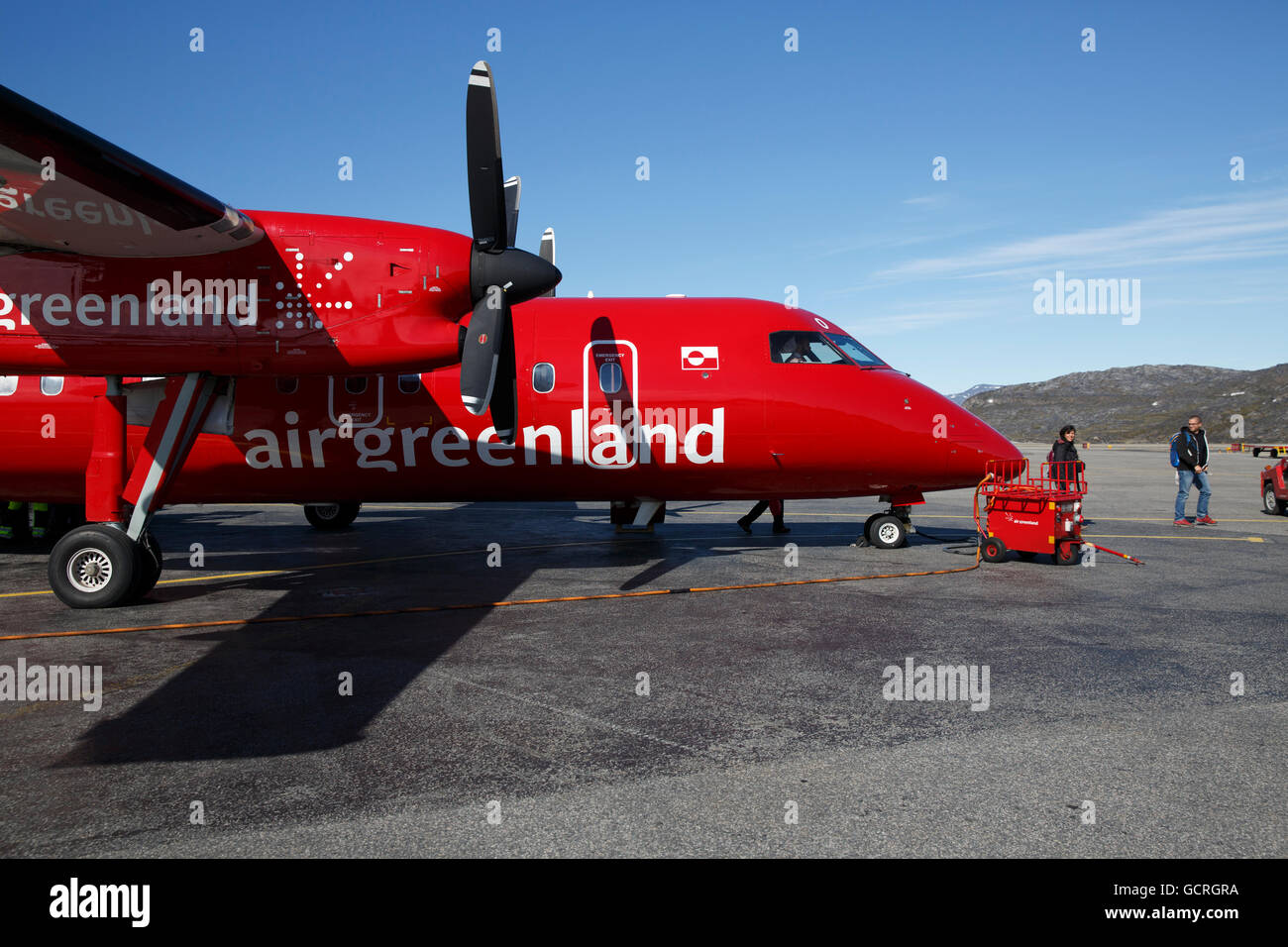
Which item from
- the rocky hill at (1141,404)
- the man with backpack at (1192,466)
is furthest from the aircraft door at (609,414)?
the rocky hill at (1141,404)

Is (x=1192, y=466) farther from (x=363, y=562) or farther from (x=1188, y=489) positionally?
(x=363, y=562)

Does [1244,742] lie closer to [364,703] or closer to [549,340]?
[364,703]

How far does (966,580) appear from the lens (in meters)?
11.5

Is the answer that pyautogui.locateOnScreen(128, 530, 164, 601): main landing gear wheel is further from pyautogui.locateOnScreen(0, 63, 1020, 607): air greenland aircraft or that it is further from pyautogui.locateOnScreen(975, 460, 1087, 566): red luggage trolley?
pyautogui.locateOnScreen(975, 460, 1087, 566): red luggage trolley

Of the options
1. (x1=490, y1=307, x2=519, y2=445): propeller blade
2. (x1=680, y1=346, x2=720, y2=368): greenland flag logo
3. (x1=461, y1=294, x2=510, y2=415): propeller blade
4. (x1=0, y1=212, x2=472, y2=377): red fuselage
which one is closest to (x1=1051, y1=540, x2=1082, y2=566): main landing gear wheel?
(x1=680, y1=346, x2=720, y2=368): greenland flag logo

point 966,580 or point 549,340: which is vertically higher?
point 549,340

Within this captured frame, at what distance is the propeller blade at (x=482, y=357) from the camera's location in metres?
9.48

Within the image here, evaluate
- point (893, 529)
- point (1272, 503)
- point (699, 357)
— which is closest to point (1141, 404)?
point (1272, 503)

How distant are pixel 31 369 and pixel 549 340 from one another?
6.47m

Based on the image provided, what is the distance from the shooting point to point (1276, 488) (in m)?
21.0

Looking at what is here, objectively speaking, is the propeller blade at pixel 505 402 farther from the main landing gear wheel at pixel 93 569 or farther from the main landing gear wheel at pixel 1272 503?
the main landing gear wheel at pixel 1272 503

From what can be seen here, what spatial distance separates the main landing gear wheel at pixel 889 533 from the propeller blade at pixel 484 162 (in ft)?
27.5

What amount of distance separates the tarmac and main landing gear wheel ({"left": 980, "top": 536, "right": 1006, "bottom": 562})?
0.58m
